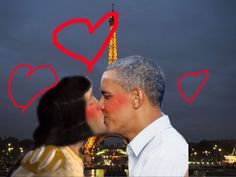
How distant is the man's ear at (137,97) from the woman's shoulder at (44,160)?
0.65 meters

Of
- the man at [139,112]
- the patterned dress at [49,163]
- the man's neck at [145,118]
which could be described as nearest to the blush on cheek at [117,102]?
the man at [139,112]

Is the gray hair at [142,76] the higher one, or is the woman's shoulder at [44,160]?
the gray hair at [142,76]

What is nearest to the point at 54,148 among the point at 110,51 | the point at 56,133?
the point at 56,133

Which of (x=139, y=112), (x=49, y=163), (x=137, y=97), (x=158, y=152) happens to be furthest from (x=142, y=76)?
(x=49, y=163)

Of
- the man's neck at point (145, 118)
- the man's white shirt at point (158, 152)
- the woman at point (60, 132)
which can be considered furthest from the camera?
the man's neck at point (145, 118)

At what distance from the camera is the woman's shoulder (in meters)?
2.88

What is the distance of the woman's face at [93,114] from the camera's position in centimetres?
312

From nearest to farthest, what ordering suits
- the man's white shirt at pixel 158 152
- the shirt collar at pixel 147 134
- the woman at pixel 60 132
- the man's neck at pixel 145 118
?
the man's white shirt at pixel 158 152
the woman at pixel 60 132
the shirt collar at pixel 147 134
the man's neck at pixel 145 118

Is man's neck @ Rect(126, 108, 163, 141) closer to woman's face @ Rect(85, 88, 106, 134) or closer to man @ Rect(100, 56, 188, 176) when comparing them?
man @ Rect(100, 56, 188, 176)

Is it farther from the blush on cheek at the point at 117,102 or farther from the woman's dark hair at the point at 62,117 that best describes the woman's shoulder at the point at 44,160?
the blush on cheek at the point at 117,102

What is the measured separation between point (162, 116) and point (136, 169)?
0.48 metres

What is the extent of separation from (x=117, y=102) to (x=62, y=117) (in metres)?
0.56

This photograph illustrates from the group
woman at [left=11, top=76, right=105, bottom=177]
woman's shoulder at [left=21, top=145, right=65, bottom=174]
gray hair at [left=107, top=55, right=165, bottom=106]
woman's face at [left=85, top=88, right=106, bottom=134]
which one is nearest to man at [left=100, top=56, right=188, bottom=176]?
gray hair at [left=107, top=55, right=165, bottom=106]

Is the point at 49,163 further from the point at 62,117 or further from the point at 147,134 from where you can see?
the point at 147,134
